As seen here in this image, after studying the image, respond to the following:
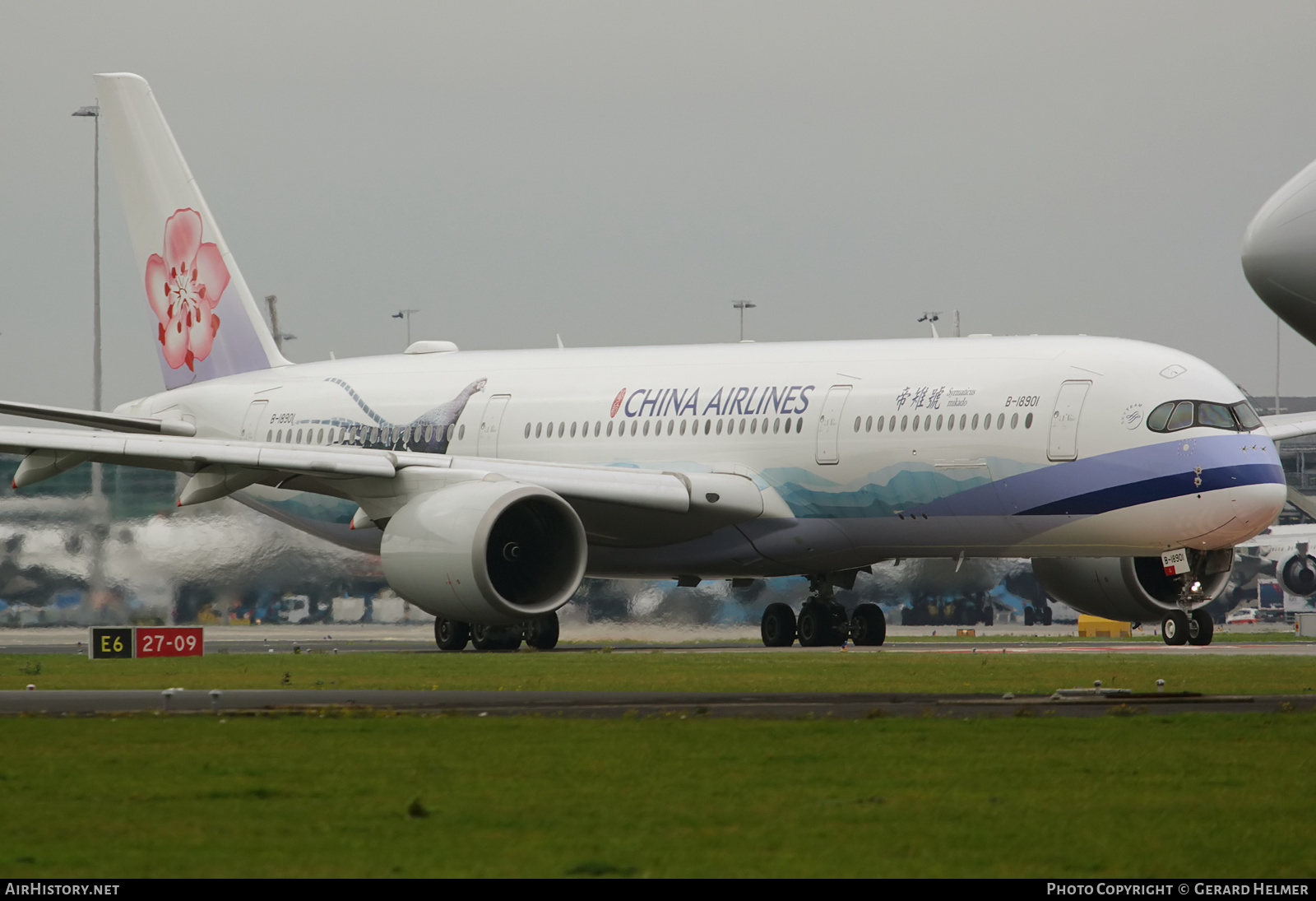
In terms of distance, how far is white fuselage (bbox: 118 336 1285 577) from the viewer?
26.0m

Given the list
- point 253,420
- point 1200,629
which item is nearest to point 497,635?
point 253,420

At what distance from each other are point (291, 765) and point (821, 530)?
17619 mm

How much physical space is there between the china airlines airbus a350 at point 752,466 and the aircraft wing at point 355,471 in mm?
45

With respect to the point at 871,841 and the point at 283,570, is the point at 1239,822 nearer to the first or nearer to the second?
the point at 871,841

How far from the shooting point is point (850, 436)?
1114 inches

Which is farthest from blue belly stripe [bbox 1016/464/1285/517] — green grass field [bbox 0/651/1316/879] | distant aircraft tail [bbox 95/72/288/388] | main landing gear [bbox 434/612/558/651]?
distant aircraft tail [bbox 95/72/288/388]

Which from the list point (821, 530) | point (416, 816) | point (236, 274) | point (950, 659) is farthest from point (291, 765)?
point (236, 274)

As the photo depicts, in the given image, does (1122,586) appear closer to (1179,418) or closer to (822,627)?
(1179,418)

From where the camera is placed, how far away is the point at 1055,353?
27.3m

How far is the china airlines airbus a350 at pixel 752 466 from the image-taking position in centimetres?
2584

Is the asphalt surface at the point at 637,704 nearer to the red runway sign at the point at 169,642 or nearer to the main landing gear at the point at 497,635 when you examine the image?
A: the red runway sign at the point at 169,642

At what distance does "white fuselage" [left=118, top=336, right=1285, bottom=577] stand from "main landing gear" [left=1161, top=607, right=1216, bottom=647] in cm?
153

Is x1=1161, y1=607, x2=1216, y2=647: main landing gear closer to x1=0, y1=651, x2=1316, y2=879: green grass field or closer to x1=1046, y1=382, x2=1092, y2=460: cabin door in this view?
x1=1046, y1=382, x2=1092, y2=460: cabin door

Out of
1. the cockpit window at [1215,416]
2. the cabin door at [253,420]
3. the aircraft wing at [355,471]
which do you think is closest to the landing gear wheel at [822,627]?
the aircraft wing at [355,471]
